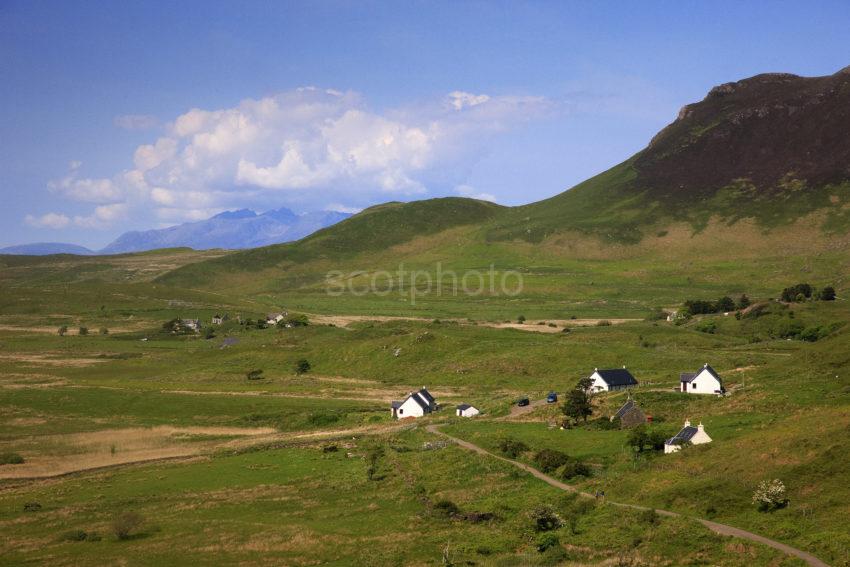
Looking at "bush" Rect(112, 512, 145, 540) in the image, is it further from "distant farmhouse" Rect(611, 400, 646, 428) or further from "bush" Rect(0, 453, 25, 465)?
"distant farmhouse" Rect(611, 400, 646, 428)

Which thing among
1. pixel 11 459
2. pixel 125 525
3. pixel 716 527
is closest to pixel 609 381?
pixel 716 527

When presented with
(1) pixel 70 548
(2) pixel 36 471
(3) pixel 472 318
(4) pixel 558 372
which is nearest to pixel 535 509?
(1) pixel 70 548

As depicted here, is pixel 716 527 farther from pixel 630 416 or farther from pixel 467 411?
pixel 467 411

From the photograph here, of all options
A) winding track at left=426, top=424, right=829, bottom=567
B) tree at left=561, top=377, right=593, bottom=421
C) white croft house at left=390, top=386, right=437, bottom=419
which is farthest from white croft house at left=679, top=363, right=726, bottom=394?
white croft house at left=390, top=386, right=437, bottom=419

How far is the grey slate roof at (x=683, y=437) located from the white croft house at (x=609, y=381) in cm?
2685

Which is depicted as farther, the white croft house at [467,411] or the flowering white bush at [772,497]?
the white croft house at [467,411]

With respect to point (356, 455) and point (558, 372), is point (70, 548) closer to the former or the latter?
point (356, 455)

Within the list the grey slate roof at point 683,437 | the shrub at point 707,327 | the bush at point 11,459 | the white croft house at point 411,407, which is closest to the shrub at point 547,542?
the grey slate roof at point 683,437

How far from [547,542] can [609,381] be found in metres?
43.8

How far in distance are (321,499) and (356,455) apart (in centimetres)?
1224

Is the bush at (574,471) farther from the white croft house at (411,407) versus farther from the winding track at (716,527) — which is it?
the white croft house at (411,407)

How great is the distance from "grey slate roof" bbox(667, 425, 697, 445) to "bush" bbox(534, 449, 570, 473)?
6332 mm

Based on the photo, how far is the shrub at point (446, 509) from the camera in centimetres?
4350

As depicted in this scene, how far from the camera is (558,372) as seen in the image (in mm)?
98750
